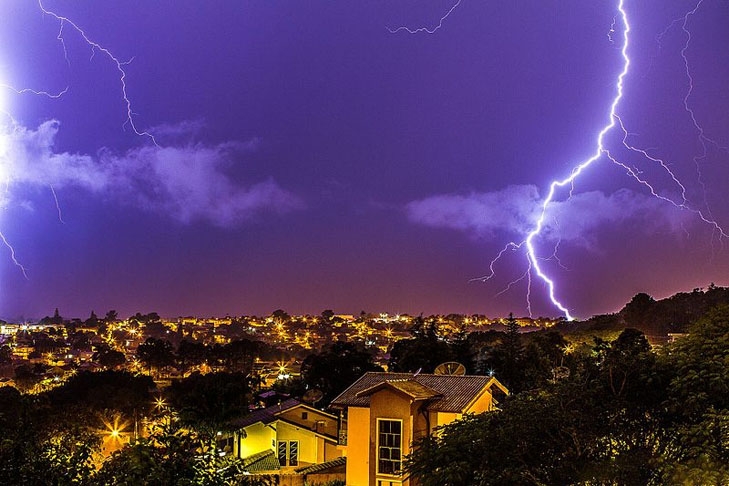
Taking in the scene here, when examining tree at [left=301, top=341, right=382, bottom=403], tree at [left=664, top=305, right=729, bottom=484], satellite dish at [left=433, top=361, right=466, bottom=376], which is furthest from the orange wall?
tree at [left=301, top=341, right=382, bottom=403]

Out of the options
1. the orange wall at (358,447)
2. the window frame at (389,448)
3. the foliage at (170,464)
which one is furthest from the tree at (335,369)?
the foliage at (170,464)

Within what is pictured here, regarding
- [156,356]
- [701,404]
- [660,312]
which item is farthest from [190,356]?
[701,404]

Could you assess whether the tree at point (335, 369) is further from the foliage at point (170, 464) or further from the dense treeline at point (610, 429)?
the foliage at point (170, 464)

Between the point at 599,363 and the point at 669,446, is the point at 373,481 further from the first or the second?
the point at 669,446

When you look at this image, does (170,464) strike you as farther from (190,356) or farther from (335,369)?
(190,356)

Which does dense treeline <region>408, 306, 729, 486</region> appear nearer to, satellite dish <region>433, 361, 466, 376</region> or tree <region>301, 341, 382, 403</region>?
satellite dish <region>433, 361, 466, 376</region>
